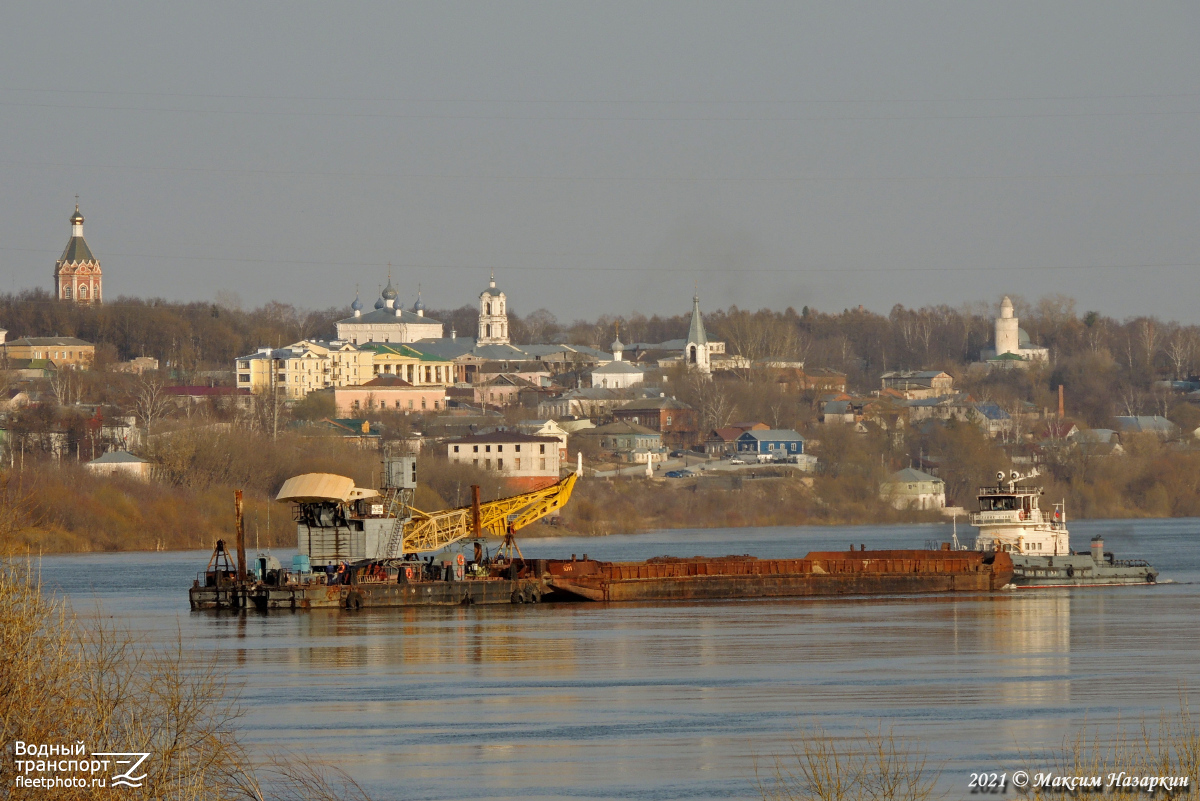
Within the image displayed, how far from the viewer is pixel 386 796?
22438 millimetres

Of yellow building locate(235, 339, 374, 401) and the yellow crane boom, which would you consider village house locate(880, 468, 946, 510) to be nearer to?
yellow building locate(235, 339, 374, 401)

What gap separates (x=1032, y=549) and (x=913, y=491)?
75.6 m

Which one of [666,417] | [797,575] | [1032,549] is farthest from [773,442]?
[797,575]

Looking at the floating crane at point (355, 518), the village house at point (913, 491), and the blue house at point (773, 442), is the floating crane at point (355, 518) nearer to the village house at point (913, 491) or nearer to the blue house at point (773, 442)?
the village house at point (913, 491)

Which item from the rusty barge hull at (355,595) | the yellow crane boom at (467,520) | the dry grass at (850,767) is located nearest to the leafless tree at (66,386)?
the yellow crane boom at (467,520)

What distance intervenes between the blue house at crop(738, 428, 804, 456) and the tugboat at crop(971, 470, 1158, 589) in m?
95.0

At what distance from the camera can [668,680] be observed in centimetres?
Result: 3359

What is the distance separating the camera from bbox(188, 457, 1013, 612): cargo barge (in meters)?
52.8

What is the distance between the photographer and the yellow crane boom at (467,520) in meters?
56.3

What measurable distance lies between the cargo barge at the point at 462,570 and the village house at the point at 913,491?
75.1 metres

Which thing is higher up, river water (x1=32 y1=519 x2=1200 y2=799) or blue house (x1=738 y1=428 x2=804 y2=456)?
blue house (x1=738 y1=428 x2=804 y2=456)

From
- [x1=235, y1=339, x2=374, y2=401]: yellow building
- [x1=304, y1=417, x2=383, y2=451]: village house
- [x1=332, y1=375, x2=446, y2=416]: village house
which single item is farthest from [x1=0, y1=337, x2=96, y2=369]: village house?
[x1=304, y1=417, x2=383, y2=451]: village house

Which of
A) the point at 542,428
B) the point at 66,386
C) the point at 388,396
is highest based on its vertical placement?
the point at 388,396

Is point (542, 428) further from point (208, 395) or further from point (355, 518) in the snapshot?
point (355, 518)
